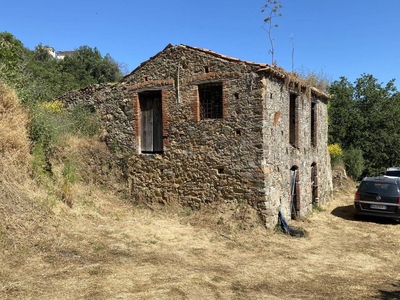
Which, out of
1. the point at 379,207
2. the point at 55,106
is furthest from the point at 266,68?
the point at 55,106

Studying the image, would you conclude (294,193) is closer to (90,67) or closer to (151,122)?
(151,122)

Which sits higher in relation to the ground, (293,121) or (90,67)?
(90,67)

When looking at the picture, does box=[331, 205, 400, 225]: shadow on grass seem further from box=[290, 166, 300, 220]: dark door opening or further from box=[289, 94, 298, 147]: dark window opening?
box=[289, 94, 298, 147]: dark window opening

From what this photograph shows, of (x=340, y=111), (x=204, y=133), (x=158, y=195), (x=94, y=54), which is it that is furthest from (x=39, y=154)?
(x=94, y=54)

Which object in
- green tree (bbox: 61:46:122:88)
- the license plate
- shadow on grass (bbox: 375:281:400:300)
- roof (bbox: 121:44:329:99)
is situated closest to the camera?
shadow on grass (bbox: 375:281:400:300)

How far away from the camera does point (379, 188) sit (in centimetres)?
1065

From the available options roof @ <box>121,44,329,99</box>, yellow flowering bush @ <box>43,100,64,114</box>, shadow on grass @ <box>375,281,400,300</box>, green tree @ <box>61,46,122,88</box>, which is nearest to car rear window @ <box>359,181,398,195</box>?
roof @ <box>121,44,329,99</box>

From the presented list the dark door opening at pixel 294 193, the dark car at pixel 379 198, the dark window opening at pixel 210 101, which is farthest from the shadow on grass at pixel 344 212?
the dark window opening at pixel 210 101

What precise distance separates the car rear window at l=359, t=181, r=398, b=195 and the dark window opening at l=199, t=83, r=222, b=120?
5709 millimetres

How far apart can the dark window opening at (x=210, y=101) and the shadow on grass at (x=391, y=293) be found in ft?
18.5

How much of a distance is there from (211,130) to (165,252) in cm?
374

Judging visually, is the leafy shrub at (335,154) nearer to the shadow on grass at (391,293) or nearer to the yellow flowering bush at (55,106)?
the shadow on grass at (391,293)

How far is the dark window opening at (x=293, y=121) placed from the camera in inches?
426

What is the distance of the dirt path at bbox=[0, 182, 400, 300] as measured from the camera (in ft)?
16.4
